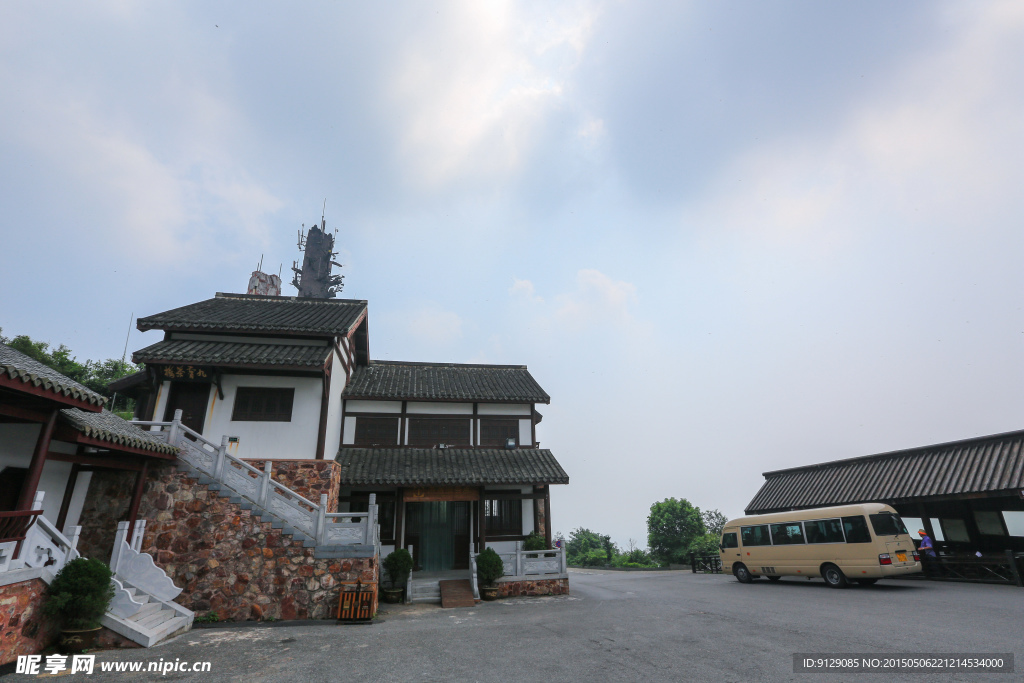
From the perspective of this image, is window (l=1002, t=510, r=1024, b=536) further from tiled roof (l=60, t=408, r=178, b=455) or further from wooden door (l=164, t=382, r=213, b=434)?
wooden door (l=164, t=382, r=213, b=434)

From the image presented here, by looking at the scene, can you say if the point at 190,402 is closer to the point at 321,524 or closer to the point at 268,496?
the point at 268,496

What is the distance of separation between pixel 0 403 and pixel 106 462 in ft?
10.5

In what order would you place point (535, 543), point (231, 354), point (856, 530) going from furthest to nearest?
point (535, 543) < point (231, 354) < point (856, 530)

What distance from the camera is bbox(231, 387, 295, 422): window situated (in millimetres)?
14734

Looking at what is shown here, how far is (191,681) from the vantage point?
21.0 ft

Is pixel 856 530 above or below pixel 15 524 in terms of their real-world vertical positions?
below

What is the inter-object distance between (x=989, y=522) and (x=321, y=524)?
868 inches

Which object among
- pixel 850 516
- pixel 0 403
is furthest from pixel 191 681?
pixel 850 516

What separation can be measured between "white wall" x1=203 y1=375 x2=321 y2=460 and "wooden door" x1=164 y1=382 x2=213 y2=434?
277mm

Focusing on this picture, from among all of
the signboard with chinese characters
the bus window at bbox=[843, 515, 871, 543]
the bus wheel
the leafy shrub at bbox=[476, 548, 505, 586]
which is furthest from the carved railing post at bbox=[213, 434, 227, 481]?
the bus wheel

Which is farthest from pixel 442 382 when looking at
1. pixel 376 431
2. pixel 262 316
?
pixel 262 316

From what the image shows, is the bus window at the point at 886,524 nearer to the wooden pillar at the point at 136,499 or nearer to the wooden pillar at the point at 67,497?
the wooden pillar at the point at 136,499

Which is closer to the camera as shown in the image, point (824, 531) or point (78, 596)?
point (78, 596)

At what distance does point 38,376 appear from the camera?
22.8 feet
